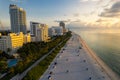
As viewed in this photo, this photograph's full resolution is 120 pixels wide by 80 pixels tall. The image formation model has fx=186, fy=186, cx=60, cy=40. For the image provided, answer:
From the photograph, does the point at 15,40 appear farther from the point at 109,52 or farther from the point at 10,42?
the point at 109,52

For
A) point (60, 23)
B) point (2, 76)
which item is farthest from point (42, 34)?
point (60, 23)

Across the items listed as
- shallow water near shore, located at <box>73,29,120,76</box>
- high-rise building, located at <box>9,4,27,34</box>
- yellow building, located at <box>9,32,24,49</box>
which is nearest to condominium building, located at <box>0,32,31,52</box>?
yellow building, located at <box>9,32,24,49</box>

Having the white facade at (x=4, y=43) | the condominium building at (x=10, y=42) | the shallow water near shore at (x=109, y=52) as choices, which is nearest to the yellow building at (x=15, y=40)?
the condominium building at (x=10, y=42)

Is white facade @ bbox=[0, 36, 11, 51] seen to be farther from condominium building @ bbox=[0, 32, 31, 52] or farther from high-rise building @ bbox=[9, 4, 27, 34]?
high-rise building @ bbox=[9, 4, 27, 34]

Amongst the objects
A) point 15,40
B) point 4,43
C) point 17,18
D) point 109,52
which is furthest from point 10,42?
point 17,18

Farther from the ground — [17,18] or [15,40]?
[17,18]

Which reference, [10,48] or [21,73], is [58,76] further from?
[10,48]

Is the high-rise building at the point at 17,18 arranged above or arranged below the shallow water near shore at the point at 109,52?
above

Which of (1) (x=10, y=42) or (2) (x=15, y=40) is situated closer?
(1) (x=10, y=42)

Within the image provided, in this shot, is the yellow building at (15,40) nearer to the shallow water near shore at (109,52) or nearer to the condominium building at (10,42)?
the condominium building at (10,42)
